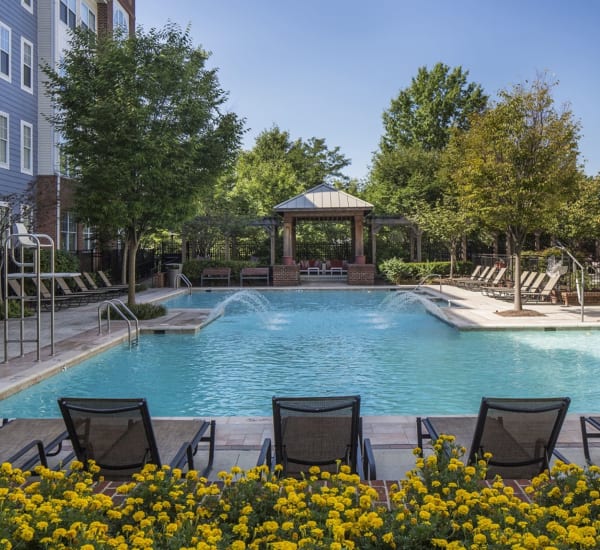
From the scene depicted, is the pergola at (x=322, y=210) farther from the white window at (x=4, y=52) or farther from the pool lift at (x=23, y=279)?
the white window at (x=4, y=52)

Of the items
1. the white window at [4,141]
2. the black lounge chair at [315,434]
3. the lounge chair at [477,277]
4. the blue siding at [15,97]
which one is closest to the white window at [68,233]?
the blue siding at [15,97]

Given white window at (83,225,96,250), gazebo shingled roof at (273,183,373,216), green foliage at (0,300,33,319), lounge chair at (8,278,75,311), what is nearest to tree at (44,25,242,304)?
lounge chair at (8,278,75,311)

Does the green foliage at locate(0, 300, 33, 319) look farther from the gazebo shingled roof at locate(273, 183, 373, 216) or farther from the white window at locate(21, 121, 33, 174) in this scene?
the gazebo shingled roof at locate(273, 183, 373, 216)

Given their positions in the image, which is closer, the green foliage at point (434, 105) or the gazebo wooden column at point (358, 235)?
the gazebo wooden column at point (358, 235)

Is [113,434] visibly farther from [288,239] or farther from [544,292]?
[288,239]

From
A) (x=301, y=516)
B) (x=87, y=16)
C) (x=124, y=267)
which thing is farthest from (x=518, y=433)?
(x=87, y=16)

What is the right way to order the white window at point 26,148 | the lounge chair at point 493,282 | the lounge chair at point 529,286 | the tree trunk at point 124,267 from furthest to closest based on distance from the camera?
the tree trunk at point 124,267
the lounge chair at point 493,282
the white window at point 26,148
the lounge chair at point 529,286

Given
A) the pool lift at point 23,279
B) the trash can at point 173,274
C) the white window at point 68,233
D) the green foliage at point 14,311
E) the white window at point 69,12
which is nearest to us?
the pool lift at point 23,279

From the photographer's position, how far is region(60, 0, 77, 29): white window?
21.3 m

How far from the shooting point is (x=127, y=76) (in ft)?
42.6

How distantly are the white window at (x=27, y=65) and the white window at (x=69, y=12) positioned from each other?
2284mm

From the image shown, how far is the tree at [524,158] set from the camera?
13.9 m

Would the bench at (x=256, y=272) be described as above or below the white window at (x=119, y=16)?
below

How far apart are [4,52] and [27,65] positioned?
1.59 meters
